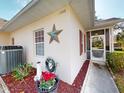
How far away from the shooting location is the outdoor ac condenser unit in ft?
19.0

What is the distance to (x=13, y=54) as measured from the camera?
20.4 feet

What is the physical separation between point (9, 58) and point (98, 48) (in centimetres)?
800

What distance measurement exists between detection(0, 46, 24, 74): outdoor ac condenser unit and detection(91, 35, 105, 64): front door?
281 inches

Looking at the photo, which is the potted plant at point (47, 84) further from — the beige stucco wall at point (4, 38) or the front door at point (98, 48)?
the beige stucco wall at point (4, 38)

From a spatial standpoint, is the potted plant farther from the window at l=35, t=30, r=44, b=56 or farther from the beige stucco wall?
the beige stucco wall

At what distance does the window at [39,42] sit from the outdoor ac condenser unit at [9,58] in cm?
130

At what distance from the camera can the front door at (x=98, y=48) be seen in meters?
9.88

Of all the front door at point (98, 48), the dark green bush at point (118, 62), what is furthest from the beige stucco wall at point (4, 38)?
the dark green bush at point (118, 62)

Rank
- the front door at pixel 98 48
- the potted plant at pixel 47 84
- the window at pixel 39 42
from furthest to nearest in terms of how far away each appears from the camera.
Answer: the front door at pixel 98 48 → the window at pixel 39 42 → the potted plant at pixel 47 84

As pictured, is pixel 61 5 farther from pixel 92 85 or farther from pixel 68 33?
pixel 92 85

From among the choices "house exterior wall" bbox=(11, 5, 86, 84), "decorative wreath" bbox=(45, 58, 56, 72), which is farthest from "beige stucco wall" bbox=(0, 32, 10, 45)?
"decorative wreath" bbox=(45, 58, 56, 72)

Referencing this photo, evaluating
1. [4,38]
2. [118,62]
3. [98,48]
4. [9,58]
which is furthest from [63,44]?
[4,38]

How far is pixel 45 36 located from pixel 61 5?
74.2 inches

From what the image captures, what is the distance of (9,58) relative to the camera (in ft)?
19.8
